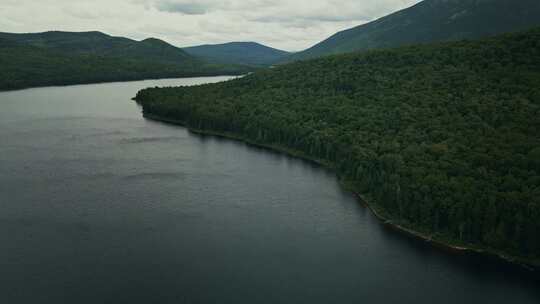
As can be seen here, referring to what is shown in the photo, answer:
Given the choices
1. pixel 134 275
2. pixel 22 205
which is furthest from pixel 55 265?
pixel 22 205

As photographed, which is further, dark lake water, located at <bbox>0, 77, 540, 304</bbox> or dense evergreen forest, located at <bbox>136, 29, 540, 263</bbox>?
dense evergreen forest, located at <bbox>136, 29, 540, 263</bbox>

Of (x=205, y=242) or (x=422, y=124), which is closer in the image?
(x=205, y=242)

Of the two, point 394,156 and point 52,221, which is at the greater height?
point 394,156

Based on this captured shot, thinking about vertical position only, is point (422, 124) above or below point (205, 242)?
above

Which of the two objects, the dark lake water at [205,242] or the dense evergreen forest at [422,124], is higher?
the dense evergreen forest at [422,124]

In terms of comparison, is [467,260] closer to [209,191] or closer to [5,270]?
[209,191]
